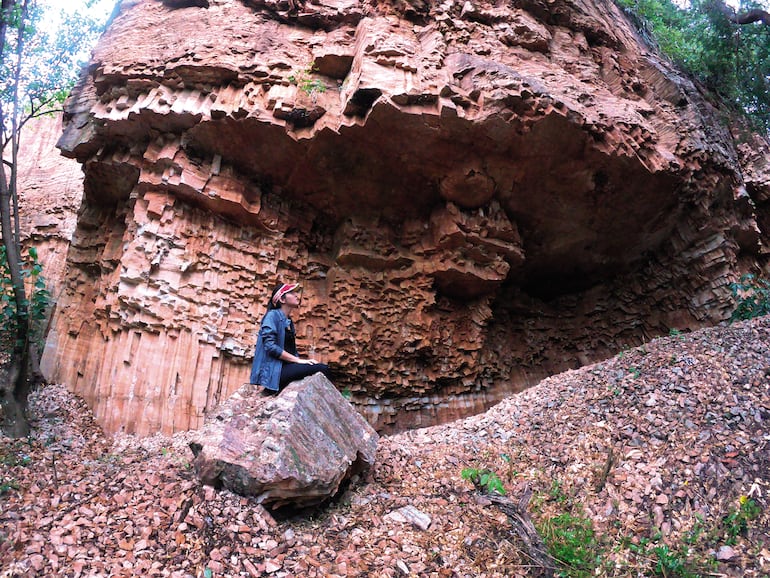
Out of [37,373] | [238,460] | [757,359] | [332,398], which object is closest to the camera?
[238,460]

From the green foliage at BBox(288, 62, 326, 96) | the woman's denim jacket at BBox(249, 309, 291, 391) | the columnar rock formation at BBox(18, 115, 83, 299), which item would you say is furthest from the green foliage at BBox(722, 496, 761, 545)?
the columnar rock formation at BBox(18, 115, 83, 299)

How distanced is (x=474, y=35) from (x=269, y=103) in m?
4.38

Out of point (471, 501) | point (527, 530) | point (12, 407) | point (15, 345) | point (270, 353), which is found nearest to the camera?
point (527, 530)

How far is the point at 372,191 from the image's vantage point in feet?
32.9

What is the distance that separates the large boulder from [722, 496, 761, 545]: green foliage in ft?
10.8

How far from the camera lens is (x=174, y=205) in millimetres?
8867

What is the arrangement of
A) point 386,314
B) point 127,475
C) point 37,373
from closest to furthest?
point 127,475 < point 37,373 < point 386,314

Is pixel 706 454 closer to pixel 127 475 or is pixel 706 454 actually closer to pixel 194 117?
pixel 127 475

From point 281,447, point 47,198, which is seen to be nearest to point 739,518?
point 281,447

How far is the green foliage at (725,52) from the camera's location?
34.7 ft

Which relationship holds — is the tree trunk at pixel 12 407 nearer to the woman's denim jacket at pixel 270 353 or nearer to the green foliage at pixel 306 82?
the woman's denim jacket at pixel 270 353

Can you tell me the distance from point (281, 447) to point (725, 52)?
13012 mm

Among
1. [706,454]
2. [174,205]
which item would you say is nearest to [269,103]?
[174,205]

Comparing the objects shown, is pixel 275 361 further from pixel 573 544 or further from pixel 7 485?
pixel 573 544
